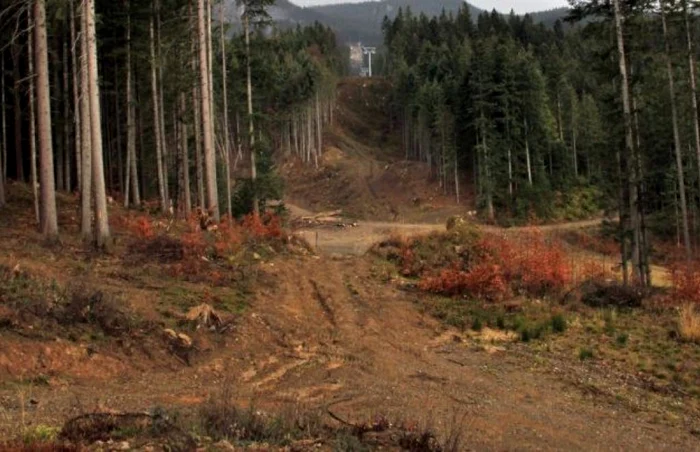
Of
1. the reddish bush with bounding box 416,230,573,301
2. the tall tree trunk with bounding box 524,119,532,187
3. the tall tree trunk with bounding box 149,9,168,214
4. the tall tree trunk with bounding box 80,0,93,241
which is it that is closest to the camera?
the tall tree trunk with bounding box 80,0,93,241

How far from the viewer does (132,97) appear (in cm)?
2791

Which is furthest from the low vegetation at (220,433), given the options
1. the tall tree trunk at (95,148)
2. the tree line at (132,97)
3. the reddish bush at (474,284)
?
the tree line at (132,97)

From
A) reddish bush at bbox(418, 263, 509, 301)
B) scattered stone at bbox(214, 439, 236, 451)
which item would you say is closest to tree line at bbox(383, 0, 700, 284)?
reddish bush at bbox(418, 263, 509, 301)

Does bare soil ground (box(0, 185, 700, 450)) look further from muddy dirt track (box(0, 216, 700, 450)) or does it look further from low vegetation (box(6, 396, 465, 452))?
low vegetation (box(6, 396, 465, 452))

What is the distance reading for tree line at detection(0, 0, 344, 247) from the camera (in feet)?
56.3

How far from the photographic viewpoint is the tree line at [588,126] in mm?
21172

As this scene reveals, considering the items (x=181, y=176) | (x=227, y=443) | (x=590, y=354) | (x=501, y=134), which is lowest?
(x=590, y=354)

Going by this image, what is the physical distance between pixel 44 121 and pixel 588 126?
5629 centimetres

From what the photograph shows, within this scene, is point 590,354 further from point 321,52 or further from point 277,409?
point 321,52

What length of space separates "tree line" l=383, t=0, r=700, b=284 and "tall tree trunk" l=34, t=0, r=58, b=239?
53.3 feet

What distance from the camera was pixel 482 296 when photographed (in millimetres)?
17156

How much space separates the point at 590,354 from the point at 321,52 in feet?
419

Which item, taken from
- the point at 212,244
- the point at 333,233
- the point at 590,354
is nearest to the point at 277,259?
the point at 212,244

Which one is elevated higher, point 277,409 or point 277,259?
point 277,259
